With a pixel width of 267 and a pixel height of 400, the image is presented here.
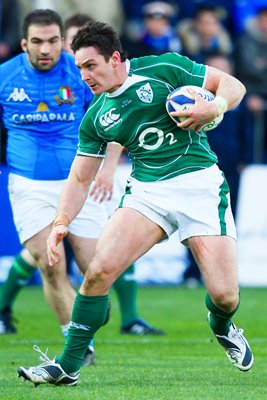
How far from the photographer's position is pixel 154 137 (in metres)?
7.39

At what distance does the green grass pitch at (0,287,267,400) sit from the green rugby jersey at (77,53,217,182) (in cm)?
138

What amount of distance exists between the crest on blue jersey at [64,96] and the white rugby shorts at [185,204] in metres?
1.91

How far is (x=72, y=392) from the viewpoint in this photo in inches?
277

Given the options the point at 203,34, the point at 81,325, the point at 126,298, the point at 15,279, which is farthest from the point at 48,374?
the point at 203,34

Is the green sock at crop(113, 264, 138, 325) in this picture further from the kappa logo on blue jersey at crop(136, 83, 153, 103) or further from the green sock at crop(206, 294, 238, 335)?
the kappa logo on blue jersey at crop(136, 83, 153, 103)

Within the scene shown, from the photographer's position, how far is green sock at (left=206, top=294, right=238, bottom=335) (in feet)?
24.7

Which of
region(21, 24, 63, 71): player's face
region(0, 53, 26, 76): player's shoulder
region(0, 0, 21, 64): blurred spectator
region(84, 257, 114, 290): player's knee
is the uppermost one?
region(21, 24, 63, 71): player's face

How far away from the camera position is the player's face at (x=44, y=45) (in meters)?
9.04

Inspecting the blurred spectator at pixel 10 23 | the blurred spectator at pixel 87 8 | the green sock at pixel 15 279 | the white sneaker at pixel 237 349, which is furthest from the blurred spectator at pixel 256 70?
the white sneaker at pixel 237 349

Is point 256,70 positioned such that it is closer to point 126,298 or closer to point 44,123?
point 126,298

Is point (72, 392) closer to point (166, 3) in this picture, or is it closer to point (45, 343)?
point (45, 343)

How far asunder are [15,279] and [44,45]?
10.1 ft

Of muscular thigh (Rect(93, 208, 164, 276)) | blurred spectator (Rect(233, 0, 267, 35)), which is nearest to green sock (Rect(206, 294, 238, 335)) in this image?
muscular thigh (Rect(93, 208, 164, 276))

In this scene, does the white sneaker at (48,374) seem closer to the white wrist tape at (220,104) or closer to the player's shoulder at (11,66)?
the white wrist tape at (220,104)
